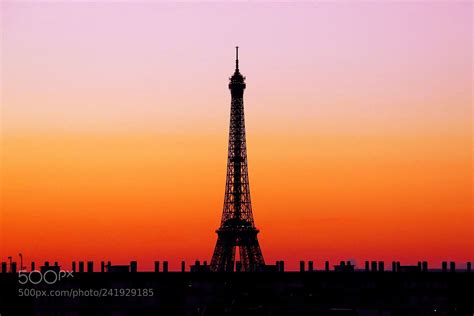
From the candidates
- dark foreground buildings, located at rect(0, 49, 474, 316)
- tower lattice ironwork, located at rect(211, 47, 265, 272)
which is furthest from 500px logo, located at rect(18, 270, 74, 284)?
tower lattice ironwork, located at rect(211, 47, 265, 272)

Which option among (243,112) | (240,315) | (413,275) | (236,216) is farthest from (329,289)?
(240,315)

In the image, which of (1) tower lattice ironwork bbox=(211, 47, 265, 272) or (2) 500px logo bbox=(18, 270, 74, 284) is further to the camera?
(1) tower lattice ironwork bbox=(211, 47, 265, 272)

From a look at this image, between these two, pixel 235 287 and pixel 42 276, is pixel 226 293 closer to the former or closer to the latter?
pixel 235 287

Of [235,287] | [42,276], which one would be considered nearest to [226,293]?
[235,287]

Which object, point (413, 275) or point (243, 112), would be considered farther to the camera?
point (243, 112)

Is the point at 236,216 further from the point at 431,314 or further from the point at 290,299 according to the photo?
the point at 431,314

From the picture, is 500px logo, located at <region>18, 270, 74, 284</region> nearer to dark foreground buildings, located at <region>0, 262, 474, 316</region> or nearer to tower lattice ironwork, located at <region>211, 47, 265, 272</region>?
dark foreground buildings, located at <region>0, 262, 474, 316</region>
